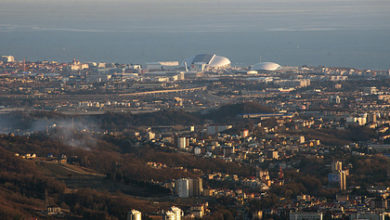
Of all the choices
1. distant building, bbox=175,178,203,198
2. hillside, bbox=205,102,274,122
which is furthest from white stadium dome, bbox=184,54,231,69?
distant building, bbox=175,178,203,198

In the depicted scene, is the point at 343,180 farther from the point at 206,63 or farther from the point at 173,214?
the point at 206,63

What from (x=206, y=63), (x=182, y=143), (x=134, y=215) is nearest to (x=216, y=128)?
(x=182, y=143)

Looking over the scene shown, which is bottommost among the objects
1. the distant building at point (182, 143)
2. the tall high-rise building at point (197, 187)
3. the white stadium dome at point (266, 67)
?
the tall high-rise building at point (197, 187)

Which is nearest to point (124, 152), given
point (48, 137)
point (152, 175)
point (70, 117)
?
point (48, 137)

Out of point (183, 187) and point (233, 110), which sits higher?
point (233, 110)

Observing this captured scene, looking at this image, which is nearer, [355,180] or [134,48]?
Result: [355,180]

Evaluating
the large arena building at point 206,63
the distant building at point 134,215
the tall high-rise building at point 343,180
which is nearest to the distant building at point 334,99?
the tall high-rise building at point 343,180

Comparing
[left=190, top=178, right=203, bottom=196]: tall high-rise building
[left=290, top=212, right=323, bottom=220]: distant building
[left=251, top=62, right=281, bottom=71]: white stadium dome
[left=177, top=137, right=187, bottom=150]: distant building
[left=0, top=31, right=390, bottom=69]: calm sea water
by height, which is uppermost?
[left=0, top=31, right=390, bottom=69]: calm sea water

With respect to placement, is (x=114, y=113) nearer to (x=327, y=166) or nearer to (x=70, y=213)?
(x=327, y=166)

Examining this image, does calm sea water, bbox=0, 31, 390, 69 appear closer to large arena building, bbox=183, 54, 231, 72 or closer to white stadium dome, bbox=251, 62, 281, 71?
large arena building, bbox=183, 54, 231, 72

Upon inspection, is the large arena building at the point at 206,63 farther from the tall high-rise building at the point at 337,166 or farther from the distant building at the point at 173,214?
the distant building at the point at 173,214

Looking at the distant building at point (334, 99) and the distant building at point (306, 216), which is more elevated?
the distant building at point (334, 99)
